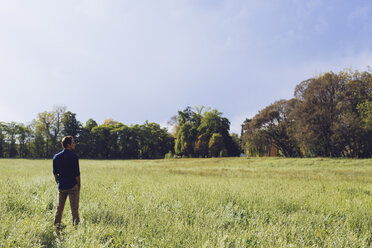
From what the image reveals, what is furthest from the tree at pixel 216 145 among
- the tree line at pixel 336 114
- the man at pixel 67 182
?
the man at pixel 67 182

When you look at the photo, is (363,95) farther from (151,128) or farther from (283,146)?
(151,128)

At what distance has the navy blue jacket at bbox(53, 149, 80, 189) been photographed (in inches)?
171

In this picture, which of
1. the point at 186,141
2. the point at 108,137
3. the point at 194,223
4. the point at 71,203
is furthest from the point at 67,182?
the point at 108,137

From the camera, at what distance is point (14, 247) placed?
119 inches

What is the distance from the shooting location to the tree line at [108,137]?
183 ft

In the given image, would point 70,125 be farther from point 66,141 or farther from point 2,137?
point 66,141

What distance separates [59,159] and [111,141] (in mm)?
63054

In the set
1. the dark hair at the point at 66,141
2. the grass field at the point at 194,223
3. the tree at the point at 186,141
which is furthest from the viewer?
the tree at the point at 186,141

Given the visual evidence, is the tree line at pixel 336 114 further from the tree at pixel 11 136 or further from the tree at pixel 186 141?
the tree at pixel 11 136

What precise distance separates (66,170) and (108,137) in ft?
211

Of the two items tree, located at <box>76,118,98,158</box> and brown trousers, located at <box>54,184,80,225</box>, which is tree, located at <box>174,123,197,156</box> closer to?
tree, located at <box>76,118,98,158</box>

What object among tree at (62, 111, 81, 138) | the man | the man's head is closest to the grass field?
the man

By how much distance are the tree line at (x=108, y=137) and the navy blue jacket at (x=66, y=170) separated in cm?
5025

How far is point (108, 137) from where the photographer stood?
64438 millimetres
